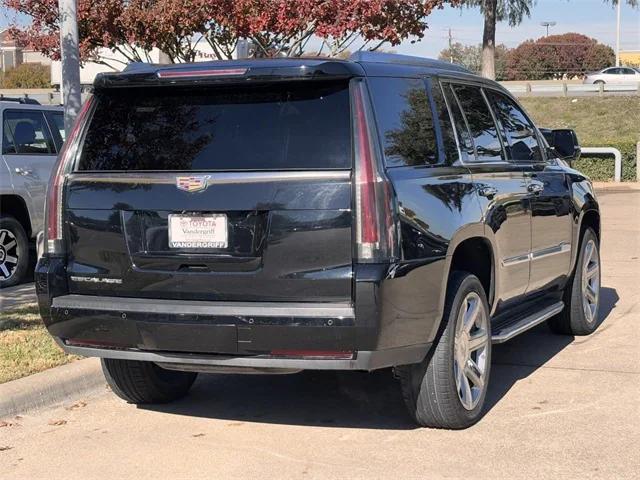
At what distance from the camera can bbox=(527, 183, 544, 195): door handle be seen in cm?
675

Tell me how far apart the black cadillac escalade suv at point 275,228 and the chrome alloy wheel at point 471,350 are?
0.01 m

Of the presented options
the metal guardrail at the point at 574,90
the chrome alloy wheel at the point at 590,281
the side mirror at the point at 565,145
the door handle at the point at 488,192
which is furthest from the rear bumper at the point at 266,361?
the metal guardrail at the point at 574,90

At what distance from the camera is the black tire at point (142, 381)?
601 cm

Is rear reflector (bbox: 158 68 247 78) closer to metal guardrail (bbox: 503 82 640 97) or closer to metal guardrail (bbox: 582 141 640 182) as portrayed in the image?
metal guardrail (bbox: 582 141 640 182)

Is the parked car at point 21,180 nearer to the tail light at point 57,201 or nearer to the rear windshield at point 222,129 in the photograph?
the tail light at point 57,201

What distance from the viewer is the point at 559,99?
40594mm

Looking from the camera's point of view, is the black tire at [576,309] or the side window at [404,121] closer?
the side window at [404,121]

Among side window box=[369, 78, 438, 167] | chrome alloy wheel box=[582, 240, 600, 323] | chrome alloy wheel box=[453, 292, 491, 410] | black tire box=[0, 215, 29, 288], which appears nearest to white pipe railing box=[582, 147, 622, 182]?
chrome alloy wheel box=[582, 240, 600, 323]

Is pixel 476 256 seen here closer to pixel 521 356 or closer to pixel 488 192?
pixel 488 192

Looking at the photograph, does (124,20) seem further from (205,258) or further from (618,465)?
(618,465)

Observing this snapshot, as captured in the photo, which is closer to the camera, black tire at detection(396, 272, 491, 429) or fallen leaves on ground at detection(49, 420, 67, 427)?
black tire at detection(396, 272, 491, 429)

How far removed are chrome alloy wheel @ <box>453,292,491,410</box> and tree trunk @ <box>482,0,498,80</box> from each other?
84.2ft

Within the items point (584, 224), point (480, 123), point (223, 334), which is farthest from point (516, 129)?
point (223, 334)

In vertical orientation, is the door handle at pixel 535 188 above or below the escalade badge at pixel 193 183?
below
